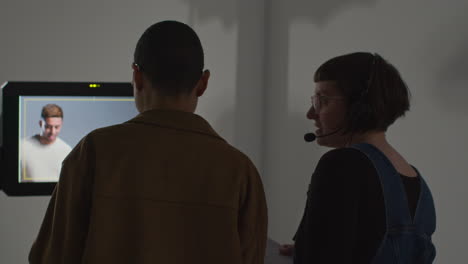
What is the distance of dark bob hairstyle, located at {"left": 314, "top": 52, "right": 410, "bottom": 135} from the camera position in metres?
1.01

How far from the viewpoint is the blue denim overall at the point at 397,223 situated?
0.88 m

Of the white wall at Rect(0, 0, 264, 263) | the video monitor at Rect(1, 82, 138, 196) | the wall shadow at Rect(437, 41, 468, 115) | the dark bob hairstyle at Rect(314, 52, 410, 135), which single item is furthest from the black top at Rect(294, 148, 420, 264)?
the white wall at Rect(0, 0, 264, 263)

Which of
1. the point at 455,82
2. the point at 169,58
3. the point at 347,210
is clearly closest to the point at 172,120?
the point at 169,58

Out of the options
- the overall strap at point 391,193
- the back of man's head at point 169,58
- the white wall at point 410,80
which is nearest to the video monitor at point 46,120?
the back of man's head at point 169,58

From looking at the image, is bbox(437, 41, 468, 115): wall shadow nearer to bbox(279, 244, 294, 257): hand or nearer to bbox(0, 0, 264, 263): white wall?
bbox(279, 244, 294, 257): hand

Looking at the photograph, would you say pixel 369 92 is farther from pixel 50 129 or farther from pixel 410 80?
pixel 50 129

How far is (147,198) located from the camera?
0.82 metres

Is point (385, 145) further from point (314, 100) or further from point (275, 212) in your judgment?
point (275, 212)

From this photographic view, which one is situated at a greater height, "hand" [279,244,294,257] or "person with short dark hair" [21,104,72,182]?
"person with short dark hair" [21,104,72,182]

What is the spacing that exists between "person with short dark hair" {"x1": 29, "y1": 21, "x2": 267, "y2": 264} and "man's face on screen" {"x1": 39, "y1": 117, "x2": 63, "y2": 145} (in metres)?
0.95

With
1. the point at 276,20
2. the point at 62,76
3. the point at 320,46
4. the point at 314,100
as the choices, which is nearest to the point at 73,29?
the point at 62,76

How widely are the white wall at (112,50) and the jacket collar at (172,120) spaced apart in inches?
66.8

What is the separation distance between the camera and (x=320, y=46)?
2.21 m

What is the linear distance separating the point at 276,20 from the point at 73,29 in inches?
43.9
